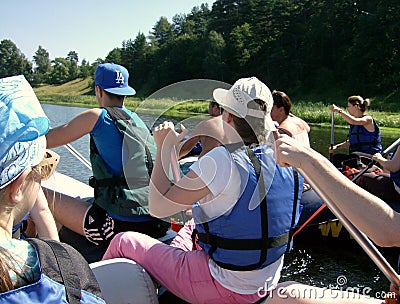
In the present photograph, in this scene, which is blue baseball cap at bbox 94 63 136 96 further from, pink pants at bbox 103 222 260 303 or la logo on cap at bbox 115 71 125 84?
pink pants at bbox 103 222 260 303

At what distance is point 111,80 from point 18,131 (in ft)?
5.80

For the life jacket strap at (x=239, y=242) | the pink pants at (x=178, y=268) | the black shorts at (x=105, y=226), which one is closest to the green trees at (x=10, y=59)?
the black shorts at (x=105, y=226)

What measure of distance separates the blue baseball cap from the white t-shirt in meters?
1.05

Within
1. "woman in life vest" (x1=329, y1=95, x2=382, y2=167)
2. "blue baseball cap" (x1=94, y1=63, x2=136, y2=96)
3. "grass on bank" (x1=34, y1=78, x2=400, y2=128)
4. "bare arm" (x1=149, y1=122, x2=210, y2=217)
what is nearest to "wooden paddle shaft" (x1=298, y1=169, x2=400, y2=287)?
"bare arm" (x1=149, y1=122, x2=210, y2=217)

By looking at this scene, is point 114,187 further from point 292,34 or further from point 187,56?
point 292,34

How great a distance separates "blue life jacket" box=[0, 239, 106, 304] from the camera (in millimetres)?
919

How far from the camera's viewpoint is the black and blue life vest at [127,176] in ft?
8.28

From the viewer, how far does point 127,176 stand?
2539 millimetres

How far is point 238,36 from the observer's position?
155 feet

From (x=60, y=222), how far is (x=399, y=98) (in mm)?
33473

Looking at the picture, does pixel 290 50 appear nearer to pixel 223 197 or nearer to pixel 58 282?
pixel 223 197

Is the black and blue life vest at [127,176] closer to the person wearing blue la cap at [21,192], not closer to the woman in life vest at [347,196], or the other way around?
the woman in life vest at [347,196]

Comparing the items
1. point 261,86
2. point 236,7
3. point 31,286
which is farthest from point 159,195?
point 236,7

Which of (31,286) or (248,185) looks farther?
(248,185)
